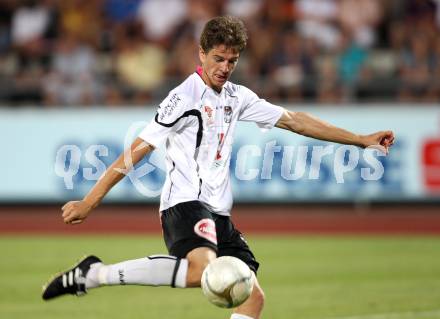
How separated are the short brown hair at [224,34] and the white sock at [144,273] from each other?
1.46m

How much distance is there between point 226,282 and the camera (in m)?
5.74

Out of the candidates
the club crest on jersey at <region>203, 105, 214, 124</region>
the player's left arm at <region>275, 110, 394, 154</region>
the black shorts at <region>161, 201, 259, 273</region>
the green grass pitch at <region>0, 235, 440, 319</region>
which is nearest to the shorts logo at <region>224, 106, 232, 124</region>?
the club crest on jersey at <region>203, 105, 214, 124</region>

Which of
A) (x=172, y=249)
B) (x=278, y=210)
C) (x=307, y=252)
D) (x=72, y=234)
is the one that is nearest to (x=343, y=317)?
(x=172, y=249)

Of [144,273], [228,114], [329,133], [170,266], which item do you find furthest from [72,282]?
[329,133]

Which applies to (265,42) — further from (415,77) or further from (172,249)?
(172,249)

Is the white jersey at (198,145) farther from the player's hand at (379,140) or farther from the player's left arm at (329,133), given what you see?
the player's hand at (379,140)

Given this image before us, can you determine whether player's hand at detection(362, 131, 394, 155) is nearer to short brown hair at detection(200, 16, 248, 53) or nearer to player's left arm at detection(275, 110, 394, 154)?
player's left arm at detection(275, 110, 394, 154)

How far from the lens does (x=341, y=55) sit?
60.0 feet

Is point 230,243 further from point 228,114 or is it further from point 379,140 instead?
point 379,140

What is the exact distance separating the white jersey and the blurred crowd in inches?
461

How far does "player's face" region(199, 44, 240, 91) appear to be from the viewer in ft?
20.6

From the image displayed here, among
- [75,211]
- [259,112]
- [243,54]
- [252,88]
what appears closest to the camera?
[75,211]

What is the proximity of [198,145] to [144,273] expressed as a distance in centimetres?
96

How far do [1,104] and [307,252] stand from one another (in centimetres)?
817
